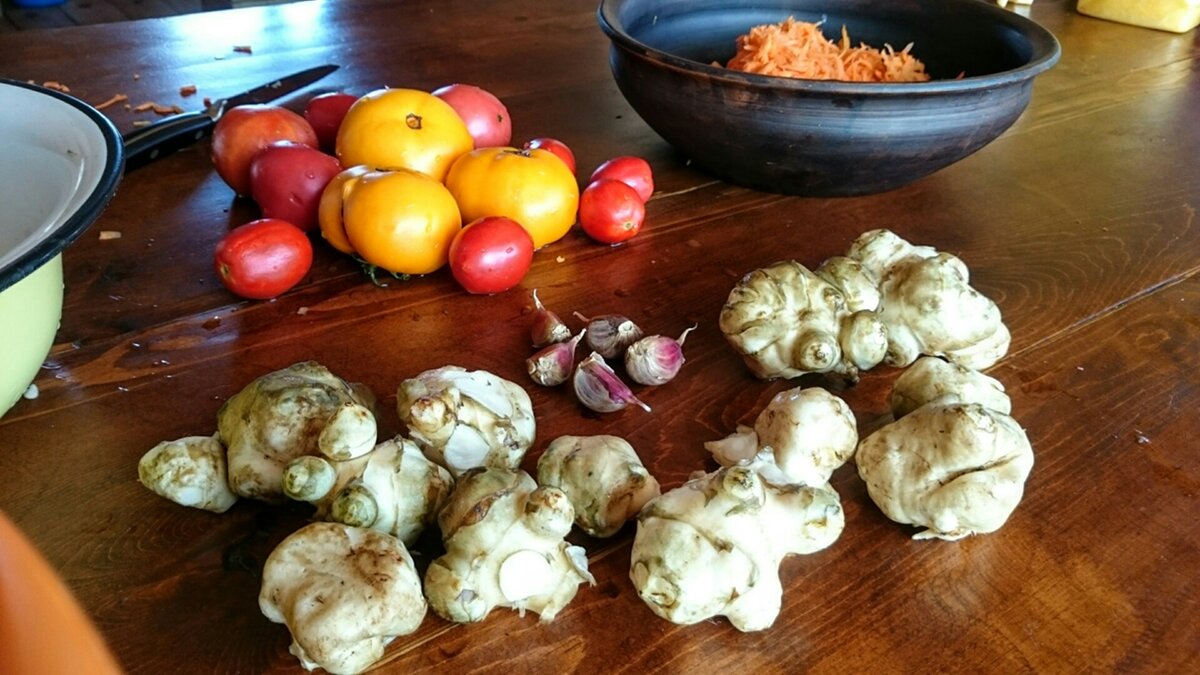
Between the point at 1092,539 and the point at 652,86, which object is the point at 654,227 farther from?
the point at 1092,539

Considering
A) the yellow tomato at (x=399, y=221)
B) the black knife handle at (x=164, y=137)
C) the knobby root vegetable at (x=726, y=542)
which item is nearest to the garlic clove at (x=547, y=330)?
the yellow tomato at (x=399, y=221)

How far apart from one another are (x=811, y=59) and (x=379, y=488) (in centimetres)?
73

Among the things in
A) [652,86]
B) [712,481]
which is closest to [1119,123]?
[652,86]

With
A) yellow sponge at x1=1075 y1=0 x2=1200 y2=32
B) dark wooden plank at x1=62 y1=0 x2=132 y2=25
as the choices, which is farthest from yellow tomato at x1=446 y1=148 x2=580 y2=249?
dark wooden plank at x1=62 y1=0 x2=132 y2=25

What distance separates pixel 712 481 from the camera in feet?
1.77

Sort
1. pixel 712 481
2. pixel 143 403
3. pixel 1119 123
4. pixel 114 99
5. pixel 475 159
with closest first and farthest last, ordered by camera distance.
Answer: pixel 712 481 < pixel 143 403 < pixel 475 159 < pixel 114 99 < pixel 1119 123

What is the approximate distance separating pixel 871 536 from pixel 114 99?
3.41 feet

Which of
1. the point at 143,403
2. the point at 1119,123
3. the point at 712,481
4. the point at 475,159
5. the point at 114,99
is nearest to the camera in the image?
the point at 712,481

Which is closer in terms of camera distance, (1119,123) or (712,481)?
(712,481)

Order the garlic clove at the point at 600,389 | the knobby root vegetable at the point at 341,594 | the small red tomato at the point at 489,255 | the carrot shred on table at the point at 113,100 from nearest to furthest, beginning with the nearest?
the knobby root vegetable at the point at 341,594
the garlic clove at the point at 600,389
the small red tomato at the point at 489,255
the carrot shred on table at the point at 113,100

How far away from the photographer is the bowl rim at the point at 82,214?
1.62 ft

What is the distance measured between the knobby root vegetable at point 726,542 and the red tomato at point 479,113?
0.57 meters

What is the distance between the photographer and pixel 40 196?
63 centimetres

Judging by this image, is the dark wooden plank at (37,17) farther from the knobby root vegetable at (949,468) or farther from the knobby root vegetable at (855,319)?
the knobby root vegetable at (949,468)
